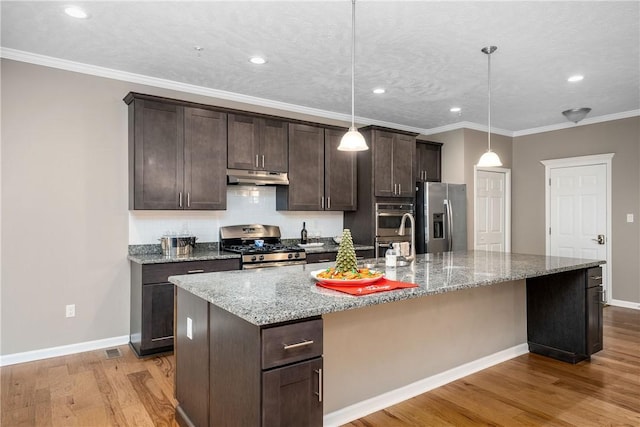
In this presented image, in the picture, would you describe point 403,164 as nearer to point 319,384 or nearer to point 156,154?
point 156,154

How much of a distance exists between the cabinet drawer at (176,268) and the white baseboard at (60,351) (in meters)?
0.87

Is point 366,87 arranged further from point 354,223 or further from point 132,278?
point 132,278

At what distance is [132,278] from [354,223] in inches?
112

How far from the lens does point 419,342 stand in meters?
2.75

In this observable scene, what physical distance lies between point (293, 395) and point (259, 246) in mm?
2893

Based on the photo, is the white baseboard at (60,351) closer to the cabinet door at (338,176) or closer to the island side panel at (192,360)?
the island side panel at (192,360)


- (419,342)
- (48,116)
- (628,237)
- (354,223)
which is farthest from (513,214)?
(48,116)

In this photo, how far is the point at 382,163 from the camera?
5.31 metres

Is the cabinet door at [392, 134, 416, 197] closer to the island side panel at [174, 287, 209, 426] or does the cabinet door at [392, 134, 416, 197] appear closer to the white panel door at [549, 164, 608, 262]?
the white panel door at [549, 164, 608, 262]

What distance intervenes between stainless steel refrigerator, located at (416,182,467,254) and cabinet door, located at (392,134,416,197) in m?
0.22

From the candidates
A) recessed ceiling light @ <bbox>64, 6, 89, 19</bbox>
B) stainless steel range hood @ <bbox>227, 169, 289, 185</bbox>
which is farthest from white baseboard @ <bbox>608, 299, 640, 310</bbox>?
recessed ceiling light @ <bbox>64, 6, 89, 19</bbox>

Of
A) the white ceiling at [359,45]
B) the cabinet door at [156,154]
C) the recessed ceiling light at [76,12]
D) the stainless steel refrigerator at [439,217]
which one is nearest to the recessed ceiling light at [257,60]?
the white ceiling at [359,45]

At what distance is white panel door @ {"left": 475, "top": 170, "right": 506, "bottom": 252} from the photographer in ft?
20.7

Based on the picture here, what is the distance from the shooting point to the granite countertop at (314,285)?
1675 millimetres
